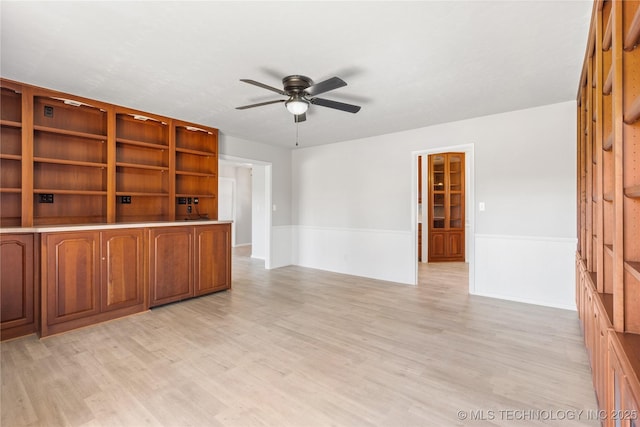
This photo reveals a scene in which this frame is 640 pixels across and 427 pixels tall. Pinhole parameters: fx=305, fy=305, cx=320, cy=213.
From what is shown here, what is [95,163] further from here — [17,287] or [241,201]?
[241,201]

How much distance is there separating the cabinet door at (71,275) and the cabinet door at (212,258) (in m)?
1.17

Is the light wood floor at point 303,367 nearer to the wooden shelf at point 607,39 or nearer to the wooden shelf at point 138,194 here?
the wooden shelf at point 138,194

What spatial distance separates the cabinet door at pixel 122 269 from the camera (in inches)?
129

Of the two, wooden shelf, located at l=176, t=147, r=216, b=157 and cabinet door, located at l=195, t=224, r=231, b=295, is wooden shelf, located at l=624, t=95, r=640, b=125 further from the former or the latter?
wooden shelf, located at l=176, t=147, r=216, b=157

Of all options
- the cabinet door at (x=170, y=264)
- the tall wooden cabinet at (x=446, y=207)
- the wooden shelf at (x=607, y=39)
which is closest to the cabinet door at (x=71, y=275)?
the cabinet door at (x=170, y=264)

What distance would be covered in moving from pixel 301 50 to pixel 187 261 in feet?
9.77

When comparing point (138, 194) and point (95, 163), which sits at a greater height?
point (95, 163)

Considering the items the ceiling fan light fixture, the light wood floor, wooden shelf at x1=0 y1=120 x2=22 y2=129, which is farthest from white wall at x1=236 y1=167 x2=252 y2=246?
the ceiling fan light fixture

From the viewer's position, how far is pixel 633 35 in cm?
119

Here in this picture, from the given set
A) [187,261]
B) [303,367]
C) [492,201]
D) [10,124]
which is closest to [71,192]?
[10,124]

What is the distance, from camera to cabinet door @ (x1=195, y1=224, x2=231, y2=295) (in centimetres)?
416

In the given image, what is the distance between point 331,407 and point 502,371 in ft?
4.42

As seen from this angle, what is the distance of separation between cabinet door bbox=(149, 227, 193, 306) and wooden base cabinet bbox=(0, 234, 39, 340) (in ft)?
3.40

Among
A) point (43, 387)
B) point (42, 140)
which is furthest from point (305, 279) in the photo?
point (42, 140)
